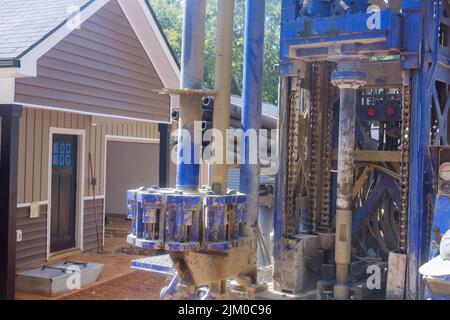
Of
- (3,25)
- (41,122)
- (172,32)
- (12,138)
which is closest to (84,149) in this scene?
(41,122)

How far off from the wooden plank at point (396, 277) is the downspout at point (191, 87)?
231 centimetres

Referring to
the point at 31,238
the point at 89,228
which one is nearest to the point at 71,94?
the point at 31,238

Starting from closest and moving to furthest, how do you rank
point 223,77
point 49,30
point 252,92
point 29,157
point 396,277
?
point 223,77 → point 252,92 → point 396,277 → point 49,30 → point 29,157

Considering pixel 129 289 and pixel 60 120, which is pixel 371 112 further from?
pixel 60 120

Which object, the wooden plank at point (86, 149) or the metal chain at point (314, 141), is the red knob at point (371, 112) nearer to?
the metal chain at point (314, 141)

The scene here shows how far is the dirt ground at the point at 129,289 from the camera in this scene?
870 centimetres

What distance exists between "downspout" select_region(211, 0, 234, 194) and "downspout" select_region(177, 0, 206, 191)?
0.16 metres

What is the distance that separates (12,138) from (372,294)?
16.5ft

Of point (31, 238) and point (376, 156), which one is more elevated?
point (376, 156)

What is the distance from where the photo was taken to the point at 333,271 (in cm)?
664

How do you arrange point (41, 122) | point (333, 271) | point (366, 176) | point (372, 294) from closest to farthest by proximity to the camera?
point (372, 294) → point (333, 271) → point (366, 176) → point (41, 122)

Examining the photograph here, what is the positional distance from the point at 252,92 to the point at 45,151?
20.7 ft

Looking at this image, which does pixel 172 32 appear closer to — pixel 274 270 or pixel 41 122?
pixel 41 122

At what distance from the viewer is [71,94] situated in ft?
31.4
